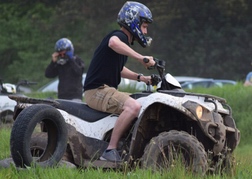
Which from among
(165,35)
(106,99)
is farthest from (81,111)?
(165,35)

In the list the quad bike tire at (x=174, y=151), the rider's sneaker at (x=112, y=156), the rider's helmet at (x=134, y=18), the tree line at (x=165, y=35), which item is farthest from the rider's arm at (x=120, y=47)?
the tree line at (x=165, y=35)

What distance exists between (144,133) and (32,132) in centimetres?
132

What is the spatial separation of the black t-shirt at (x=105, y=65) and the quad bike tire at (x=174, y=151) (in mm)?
1028

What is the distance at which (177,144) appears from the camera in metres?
8.55

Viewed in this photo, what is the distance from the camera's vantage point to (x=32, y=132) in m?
8.22

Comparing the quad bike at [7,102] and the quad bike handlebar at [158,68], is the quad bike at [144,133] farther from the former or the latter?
the quad bike at [7,102]

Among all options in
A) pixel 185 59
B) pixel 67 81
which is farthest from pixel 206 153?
pixel 185 59

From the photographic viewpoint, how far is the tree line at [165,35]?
1433 inches

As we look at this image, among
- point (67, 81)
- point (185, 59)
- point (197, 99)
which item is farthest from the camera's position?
point (185, 59)

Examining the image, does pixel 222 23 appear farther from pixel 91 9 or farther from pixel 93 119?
pixel 93 119

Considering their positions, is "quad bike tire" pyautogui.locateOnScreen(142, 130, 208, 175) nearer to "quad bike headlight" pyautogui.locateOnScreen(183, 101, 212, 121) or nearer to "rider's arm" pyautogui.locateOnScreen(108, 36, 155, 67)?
"quad bike headlight" pyautogui.locateOnScreen(183, 101, 212, 121)

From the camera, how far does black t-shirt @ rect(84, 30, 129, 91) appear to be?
30.7ft

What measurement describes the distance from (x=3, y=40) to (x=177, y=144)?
32.1m

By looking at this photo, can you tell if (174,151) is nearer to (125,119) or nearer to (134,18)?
(125,119)
